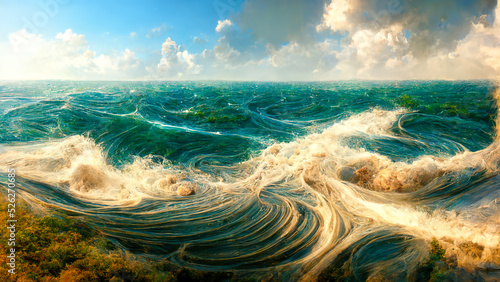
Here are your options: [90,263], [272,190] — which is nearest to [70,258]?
[90,263]

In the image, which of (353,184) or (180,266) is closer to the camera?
(180,266)

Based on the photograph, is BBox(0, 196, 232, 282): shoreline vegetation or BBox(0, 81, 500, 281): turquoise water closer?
BBox(0, 196, 232, 282): shoreline vegetation

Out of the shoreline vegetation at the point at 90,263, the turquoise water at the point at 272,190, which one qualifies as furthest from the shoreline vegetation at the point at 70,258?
the turquoise water at the point at 272,190

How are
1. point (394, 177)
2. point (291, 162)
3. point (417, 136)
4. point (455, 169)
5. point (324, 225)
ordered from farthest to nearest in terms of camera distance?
1. point (417, 136)
2. point (291, 162)
3. point (455, 169)
4. point (394, 177)
5. point (324, 225)

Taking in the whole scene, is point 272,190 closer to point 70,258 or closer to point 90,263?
point 90,263

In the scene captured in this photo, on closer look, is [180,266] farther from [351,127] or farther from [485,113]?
[485,113]

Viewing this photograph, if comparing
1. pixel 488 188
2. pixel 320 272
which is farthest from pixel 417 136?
pixel 320 272

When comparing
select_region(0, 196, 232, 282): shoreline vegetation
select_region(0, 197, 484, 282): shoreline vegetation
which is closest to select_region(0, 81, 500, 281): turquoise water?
select_region(0, 197, 484, 282): shoreline vegetation

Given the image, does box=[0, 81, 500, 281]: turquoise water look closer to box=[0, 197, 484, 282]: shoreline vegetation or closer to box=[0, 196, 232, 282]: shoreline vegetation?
box=[0, 197, 484, 282]: shoreline vegetation
